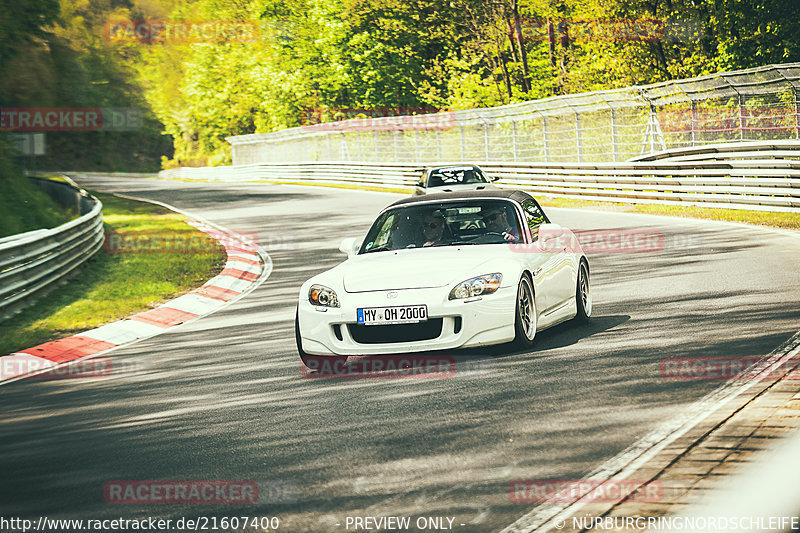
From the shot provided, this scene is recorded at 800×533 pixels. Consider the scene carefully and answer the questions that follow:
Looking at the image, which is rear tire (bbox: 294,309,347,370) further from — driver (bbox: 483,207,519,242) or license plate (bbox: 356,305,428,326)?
driver (bbox: 483,207,519,242)

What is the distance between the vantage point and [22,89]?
28.0 metres

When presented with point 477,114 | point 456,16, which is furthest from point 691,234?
point 456,16

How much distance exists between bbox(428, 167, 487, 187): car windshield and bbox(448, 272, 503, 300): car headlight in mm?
15355

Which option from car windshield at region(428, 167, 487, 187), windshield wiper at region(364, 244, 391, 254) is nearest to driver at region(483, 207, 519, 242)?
windshield wiper at region(364, 244, 391, 254)

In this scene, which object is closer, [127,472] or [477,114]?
[127,472]

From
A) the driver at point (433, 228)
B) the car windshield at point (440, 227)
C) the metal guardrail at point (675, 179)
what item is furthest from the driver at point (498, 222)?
the metal guardrail at point (675, 179)

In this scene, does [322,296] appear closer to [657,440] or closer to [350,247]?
[350,247]

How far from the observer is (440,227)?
9281 mm

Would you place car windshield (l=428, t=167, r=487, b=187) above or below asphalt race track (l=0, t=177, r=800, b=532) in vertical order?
above

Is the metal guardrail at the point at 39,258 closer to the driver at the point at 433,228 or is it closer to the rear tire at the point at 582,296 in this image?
the driver at the point at 433,228

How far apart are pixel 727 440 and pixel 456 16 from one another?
5235 centimetres

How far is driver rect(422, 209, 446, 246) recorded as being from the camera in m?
9.20

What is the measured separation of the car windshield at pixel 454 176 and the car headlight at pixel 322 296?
49.8 ft

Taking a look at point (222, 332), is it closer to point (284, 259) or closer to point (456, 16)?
point (284, 259)
